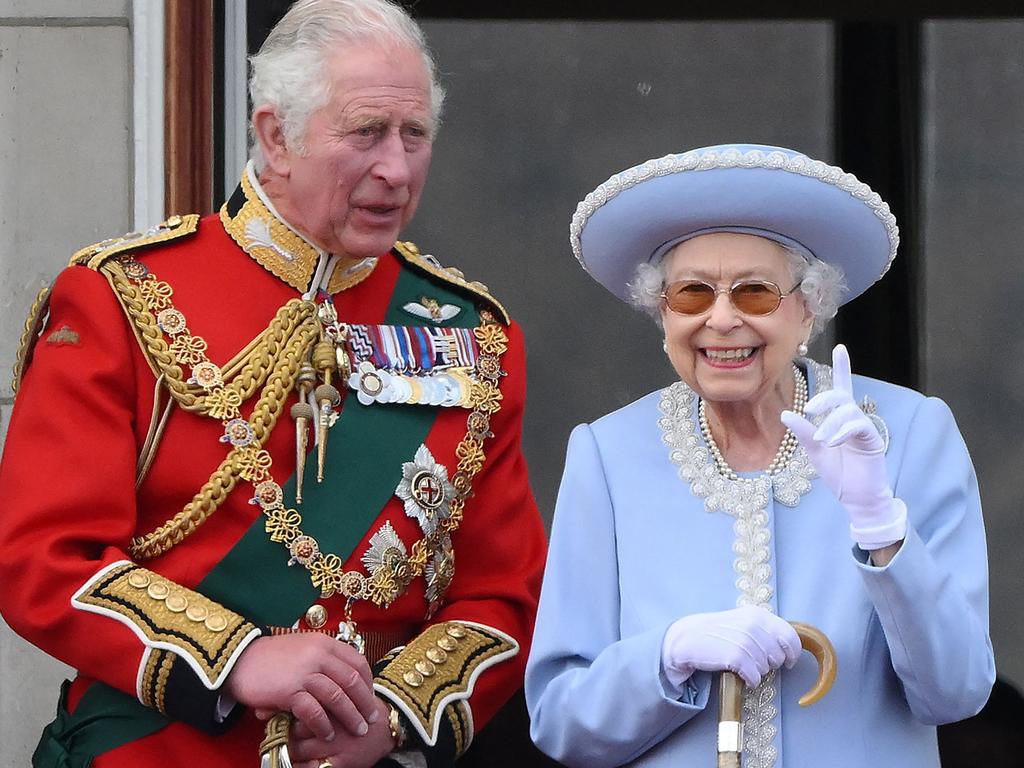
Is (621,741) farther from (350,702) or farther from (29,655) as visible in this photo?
(29,655)

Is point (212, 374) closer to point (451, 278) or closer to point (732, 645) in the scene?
point (451, 278)

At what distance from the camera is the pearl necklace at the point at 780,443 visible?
318cm

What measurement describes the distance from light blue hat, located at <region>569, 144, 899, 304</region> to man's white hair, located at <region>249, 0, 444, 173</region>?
1.64 feet

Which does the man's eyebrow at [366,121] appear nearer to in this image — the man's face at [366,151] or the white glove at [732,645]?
the man's face at [366,151]

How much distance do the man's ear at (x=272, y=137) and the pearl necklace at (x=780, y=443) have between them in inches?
30.3

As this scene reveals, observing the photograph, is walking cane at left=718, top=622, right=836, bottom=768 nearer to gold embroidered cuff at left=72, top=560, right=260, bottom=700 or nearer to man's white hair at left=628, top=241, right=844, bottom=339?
man's white hair at left=628, top=241, right=844, bottom=339

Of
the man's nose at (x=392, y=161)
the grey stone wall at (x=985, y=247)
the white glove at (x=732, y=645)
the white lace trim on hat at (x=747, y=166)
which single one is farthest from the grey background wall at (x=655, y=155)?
the white glove at (x=732, y=645)

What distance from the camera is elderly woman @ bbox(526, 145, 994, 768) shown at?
2.97m

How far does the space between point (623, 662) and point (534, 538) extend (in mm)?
682

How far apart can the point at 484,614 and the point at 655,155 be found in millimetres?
1521

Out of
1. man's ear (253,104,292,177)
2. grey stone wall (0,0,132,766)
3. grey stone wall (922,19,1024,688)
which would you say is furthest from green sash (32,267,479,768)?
grey stone wall (922,19,1024,688)

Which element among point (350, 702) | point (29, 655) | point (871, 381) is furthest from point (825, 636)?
point (29, 655)

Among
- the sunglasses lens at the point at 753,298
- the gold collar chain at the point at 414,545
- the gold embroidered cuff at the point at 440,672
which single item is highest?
the sunglasses lens at the point at 753,298

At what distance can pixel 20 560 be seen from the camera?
3305 millimetres
